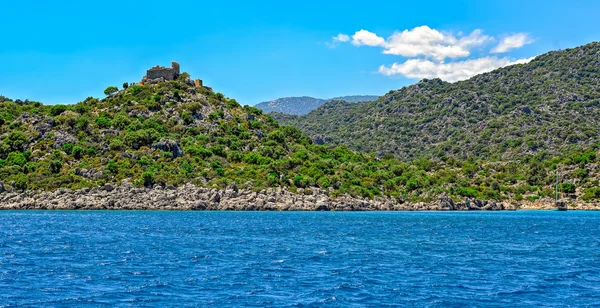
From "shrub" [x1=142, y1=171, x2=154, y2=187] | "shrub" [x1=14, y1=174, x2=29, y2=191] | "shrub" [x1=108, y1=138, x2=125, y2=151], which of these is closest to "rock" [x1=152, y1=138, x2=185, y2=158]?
"shrub" [x1=108, y1=138, x2=125, y2=151]

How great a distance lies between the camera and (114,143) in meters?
132

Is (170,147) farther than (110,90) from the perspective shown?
No

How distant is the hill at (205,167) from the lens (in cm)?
11100

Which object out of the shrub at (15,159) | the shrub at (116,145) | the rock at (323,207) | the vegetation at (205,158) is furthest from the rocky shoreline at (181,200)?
the shrub at (116,145)

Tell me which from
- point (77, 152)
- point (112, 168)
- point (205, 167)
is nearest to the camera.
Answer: point (112, 168)

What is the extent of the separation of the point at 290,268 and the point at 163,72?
5753 inches

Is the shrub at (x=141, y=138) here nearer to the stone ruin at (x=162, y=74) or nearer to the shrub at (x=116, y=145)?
the shrub at (x=116, y=145)

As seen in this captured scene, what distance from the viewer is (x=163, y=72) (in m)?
174

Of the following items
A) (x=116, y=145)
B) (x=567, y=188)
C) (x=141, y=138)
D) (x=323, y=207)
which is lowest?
(x=323, y=207)

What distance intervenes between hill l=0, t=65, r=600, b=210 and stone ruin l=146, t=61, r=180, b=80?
2.35 metres

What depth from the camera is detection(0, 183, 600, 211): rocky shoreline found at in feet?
347

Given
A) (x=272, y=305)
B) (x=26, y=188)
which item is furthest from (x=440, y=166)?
(x=272, y=305)

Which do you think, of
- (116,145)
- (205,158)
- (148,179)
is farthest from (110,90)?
(148,179)

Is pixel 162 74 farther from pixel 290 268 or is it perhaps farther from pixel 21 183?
pixel 290 268
